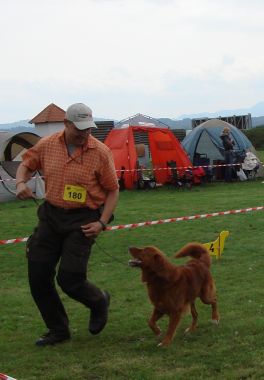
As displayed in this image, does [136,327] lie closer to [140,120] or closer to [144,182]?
[144,182]

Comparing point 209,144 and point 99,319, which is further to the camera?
point 209,144

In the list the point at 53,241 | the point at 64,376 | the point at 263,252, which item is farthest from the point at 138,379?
the point at 263,252

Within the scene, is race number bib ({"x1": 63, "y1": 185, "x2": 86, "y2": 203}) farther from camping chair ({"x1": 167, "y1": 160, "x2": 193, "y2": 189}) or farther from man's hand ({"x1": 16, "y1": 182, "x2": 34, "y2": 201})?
camping chair ({"x1": 167, "y1": 160, "x2": 193, "y2": 189})

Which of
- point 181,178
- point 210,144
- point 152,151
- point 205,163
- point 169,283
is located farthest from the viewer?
point 210,144

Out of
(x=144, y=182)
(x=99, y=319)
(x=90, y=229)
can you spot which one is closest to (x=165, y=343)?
(x=99, y=319)

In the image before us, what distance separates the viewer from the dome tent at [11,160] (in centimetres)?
1529

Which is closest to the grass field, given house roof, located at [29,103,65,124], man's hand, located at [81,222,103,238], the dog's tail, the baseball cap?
the dog's tail

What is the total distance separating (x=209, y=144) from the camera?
18.6 metres

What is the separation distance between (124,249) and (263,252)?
6.14 feet

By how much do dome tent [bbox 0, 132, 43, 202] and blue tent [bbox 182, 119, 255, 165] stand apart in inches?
201

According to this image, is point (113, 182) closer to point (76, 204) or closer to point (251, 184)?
point (76, 204)

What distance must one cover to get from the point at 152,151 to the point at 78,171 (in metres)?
13.5

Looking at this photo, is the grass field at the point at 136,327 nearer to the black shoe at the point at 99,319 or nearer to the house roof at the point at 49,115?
the black shoe at the point at 99,319

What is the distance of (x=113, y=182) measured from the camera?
4.07m
